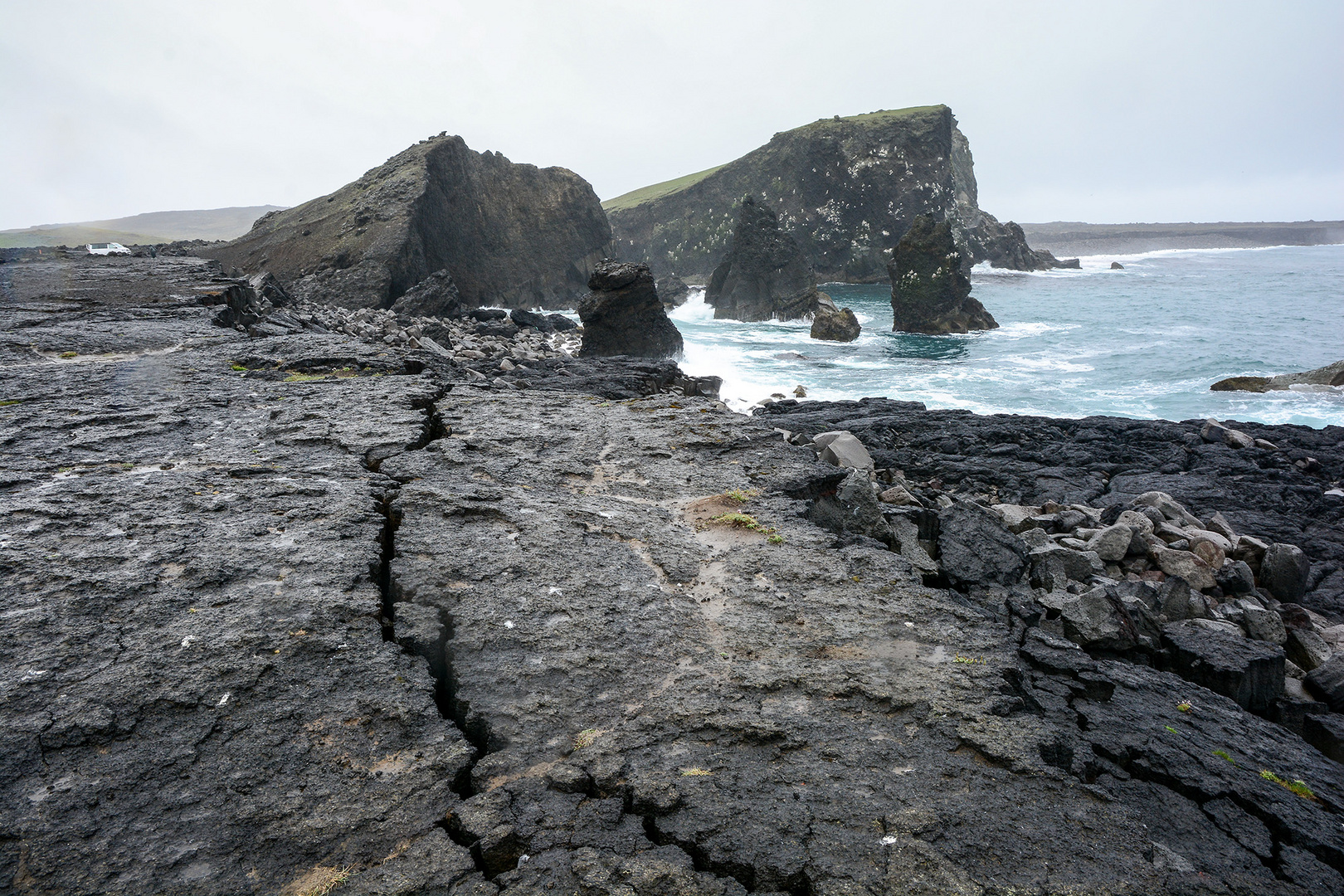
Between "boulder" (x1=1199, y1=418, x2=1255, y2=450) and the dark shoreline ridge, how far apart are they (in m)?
10.2

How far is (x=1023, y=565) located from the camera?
17.1ft

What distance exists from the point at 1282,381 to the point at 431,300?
84.6 feet

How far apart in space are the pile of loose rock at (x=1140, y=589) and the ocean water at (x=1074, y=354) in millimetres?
9621

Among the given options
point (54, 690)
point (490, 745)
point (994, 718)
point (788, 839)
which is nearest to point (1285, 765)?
point (994, 718)

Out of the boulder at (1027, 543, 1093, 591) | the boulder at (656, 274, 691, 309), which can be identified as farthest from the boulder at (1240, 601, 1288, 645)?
the boulder at (656, 274, 691, 309)

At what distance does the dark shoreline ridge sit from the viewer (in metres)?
2.29

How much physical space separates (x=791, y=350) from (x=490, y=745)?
90.6 ft

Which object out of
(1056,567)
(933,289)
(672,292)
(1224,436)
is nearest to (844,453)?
(1056,567)

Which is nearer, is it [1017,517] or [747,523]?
[747,523]

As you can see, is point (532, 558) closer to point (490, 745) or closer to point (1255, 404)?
point (490, 745)

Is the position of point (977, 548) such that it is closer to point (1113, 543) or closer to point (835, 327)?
point (1113, 543)

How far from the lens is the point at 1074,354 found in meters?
27.9

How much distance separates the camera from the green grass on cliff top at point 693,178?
6988 cm

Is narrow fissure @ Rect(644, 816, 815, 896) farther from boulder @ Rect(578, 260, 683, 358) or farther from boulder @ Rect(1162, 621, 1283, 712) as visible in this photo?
boulder @ Rect(578, 260, 683, 358)
